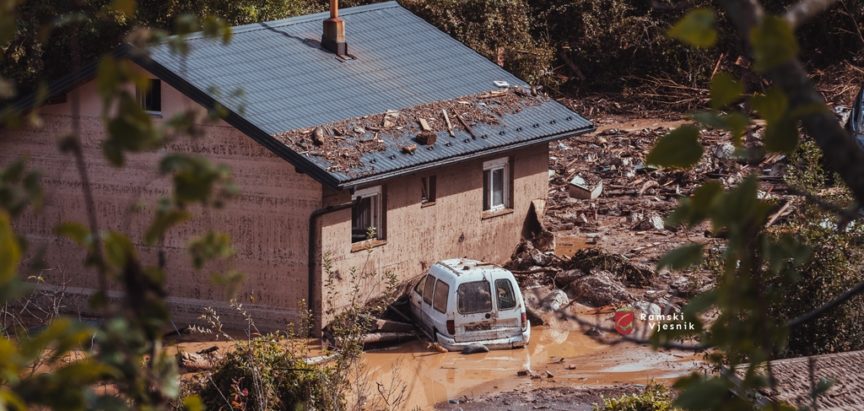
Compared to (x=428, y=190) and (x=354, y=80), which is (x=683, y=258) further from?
(x=354, y=80)

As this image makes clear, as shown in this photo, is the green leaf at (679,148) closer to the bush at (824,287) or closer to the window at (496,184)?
the bush at (824,287)

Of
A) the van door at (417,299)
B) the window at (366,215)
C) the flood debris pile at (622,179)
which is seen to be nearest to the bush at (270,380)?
the van door at (417,299)

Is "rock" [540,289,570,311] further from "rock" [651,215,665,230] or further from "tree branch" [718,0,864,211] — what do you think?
"tree branch" [718,0,864,211]

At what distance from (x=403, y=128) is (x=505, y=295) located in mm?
3703

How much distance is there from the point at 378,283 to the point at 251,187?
102 inches

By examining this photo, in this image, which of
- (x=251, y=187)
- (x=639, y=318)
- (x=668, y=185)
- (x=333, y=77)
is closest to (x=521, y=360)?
(x=639, y=318)

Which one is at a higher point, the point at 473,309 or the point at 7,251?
the point at 7,251

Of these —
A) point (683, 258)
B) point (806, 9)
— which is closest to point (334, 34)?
point (806, 9)

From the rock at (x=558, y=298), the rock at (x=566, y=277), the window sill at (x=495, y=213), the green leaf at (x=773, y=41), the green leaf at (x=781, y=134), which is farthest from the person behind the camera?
the window sill at (x=495, y=213)

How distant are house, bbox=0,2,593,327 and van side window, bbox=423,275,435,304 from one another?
3.53 ft

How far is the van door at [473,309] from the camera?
58.1 ft

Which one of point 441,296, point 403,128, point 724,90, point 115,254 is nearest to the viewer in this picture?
point 115,254

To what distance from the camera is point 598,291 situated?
65.9 feet

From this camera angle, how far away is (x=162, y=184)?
1884 cm
